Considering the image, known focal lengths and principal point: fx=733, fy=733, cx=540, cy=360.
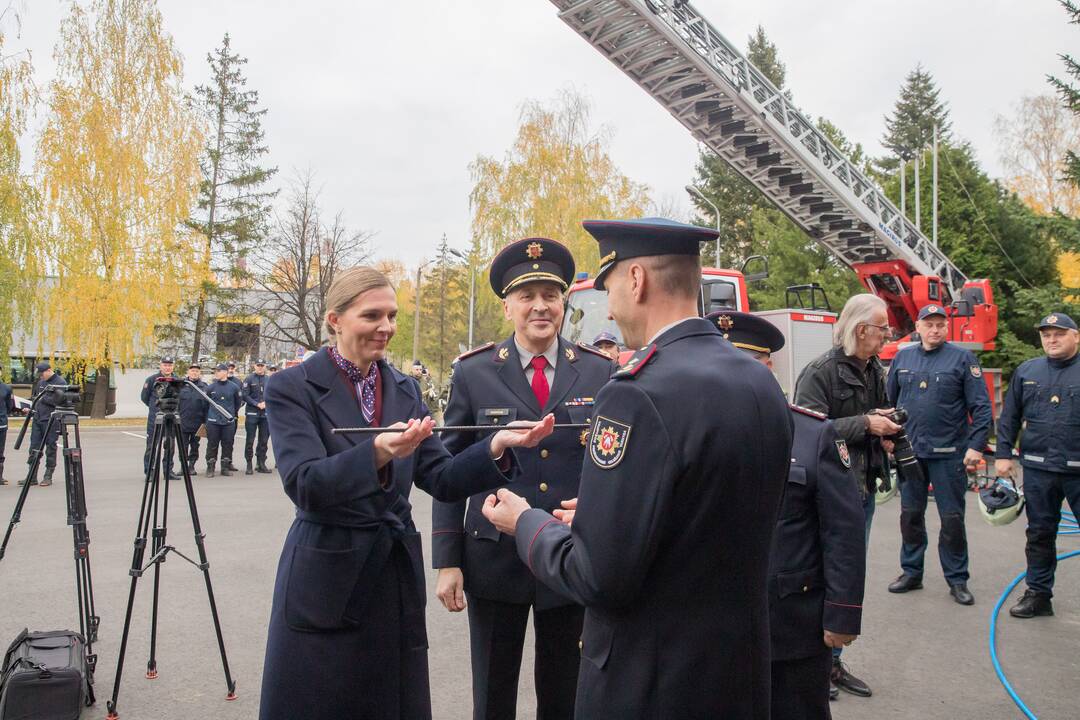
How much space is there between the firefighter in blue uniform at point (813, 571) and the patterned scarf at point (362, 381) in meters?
1.51

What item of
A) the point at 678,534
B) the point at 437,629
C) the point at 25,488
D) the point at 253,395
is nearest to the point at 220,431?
the point at 253,395

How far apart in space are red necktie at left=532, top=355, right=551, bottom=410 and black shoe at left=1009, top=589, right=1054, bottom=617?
453 centimetres

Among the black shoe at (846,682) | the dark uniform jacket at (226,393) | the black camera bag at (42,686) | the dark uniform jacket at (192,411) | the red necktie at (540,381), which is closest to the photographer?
the red necktie at (540,381)

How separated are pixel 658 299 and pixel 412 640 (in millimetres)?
1477

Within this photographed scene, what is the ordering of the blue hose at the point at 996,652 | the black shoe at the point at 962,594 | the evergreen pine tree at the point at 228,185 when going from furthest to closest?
1. the evergreen pine tree at the point at 228,185
2. the black shoe at the point at 962,594
3. the blue hose at the point at 996,652

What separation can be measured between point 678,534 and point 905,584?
5463mm

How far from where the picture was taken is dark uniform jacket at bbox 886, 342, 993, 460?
589 cm

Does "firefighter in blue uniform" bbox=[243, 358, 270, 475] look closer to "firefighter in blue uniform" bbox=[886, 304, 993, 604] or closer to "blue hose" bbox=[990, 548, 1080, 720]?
"firefighter in blue uniform" bbox=[886, 304, 993, 604]

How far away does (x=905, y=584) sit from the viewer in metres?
6.08

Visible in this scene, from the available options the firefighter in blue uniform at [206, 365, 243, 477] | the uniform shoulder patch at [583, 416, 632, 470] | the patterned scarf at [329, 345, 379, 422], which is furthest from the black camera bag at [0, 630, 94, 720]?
the firefighter in blue uniform at [206, 365, 243, 477]

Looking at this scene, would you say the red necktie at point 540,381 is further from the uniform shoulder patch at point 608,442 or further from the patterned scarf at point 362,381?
the uniform shoulder patch at point 608,442

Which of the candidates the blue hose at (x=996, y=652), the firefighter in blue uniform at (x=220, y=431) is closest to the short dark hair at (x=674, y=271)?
the blue hose at (x=996, y=652)

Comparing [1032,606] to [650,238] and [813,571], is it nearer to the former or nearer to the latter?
[813,571]

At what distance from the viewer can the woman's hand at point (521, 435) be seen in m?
2.49
